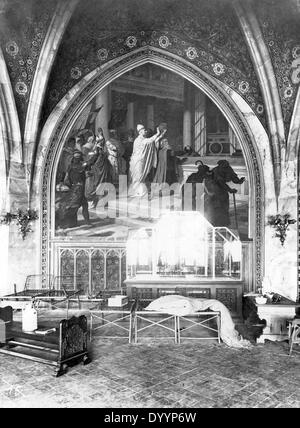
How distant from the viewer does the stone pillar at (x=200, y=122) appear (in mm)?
11000

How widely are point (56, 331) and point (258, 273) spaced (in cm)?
639

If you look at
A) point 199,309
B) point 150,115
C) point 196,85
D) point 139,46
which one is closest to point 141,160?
point 150,115

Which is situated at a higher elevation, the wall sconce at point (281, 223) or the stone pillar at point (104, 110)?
the stone pillar at point (104, 110)

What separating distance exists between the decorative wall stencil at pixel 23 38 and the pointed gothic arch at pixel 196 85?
3.47 ft

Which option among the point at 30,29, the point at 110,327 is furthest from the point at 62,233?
the point at 30,29

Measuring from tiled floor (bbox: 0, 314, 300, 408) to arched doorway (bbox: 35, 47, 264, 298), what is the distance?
442cm

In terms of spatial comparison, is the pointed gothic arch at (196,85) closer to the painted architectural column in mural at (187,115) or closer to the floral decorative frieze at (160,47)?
the floral decorative frieze at (160,47)

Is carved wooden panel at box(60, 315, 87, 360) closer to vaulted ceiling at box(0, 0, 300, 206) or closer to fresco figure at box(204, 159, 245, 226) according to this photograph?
fresco figure at box(204, 159, 245, 226)

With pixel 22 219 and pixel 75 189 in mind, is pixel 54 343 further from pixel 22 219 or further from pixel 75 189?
pixel 75 189

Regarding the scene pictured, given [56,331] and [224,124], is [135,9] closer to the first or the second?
[224,124]

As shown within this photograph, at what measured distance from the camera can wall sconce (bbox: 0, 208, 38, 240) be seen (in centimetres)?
1034

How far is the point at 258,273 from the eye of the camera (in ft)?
34.9

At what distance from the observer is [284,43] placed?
30.7 ft

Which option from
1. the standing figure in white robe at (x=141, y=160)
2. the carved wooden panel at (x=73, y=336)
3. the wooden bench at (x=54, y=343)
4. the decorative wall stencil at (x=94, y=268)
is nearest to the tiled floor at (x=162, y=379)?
the wooden bench at (x=54, y=343)
